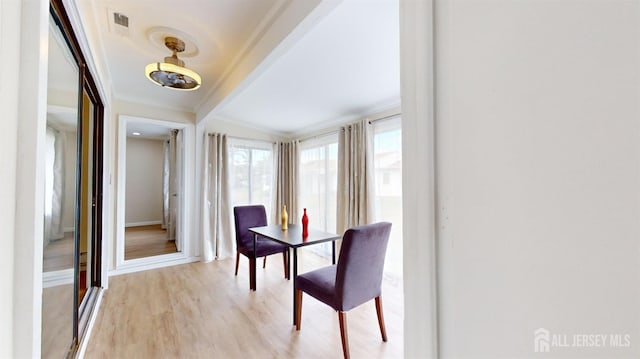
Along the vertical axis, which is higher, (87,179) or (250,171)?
(250,171)

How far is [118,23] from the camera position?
5.96ft

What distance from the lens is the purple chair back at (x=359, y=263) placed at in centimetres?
170

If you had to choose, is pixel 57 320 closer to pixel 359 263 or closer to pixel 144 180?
pixel 359 263

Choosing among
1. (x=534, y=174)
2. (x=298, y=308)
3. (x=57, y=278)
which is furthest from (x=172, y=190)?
(x=534, y=174)

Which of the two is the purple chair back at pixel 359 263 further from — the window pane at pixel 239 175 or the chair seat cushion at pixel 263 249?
the window pane at pixel 239 175

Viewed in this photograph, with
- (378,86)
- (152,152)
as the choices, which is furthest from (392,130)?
(152,152)

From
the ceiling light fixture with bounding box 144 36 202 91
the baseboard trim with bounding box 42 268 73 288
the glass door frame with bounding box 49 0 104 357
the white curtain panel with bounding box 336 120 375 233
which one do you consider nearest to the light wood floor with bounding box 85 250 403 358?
the glass door frame with bounding box 49 0 104 357

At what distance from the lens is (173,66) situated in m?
1.93

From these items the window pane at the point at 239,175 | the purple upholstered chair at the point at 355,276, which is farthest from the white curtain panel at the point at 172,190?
the purple upholstered chair at the point at 355,276

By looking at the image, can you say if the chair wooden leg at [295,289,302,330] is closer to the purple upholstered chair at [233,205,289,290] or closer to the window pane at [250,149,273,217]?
the purple upholstered chair at [233,205,289,290]

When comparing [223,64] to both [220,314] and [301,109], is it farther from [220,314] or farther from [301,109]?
[220,314]

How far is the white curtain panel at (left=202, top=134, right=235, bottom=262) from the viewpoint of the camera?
3877mm

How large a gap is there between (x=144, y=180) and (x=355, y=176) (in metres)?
5.80

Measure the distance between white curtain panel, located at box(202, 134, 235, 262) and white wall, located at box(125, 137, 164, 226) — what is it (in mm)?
3522
